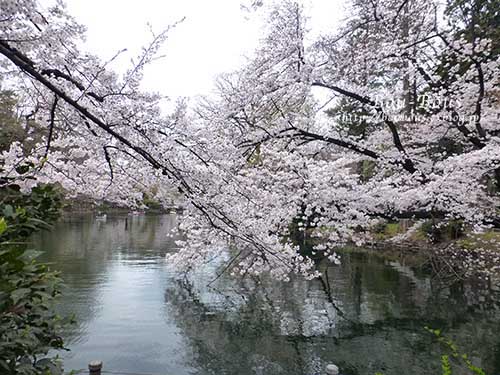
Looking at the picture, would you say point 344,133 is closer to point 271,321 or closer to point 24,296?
point 271,321

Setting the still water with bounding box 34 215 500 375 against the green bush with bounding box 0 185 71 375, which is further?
the still water with bounding box 34 215 500 375

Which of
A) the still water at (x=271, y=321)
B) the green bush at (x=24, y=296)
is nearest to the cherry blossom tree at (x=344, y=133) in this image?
the still water at (x=271, y=321)

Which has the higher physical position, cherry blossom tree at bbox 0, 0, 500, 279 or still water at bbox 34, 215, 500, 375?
cherry blossom tree at bbox 0, 0, 500, 279

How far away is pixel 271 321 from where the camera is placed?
5.98 meters

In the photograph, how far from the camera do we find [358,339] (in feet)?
17.4

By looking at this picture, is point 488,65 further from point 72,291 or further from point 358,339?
point 72,291

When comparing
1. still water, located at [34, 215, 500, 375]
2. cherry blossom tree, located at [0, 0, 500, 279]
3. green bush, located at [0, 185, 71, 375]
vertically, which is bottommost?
still water, located at [34, 215, 500, 375]

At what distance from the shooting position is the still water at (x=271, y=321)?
4.57 metres

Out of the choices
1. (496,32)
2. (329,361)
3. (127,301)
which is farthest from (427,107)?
(127,301)

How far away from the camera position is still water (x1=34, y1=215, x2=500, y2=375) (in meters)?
4.57

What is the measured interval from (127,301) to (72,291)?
122 cm

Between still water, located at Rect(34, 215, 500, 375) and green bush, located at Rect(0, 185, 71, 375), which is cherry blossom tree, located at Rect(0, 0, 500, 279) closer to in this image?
still water, located at Rect(34, 215, 500, 375)

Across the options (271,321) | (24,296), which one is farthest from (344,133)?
(24,296)

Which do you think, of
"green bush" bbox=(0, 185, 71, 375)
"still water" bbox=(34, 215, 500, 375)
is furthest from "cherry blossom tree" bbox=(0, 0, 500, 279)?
"green bush" bbox=(0, 185, 71, 375)
